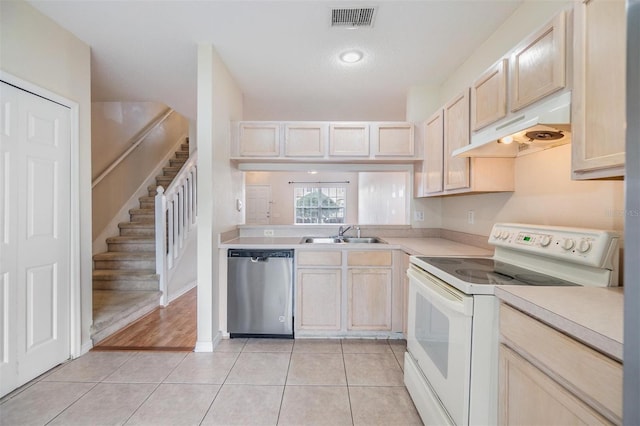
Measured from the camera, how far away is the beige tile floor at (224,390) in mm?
1615

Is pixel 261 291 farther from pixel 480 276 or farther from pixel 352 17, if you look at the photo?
pixel 352 17

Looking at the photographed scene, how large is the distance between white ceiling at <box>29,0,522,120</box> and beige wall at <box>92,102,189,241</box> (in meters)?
0.87

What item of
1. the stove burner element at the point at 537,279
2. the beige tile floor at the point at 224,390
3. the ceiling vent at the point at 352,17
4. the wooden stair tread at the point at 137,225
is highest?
the ceiling vent at the point at 352,17

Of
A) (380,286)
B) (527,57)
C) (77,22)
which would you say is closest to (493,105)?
(527,57)

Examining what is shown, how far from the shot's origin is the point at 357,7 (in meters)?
1.88

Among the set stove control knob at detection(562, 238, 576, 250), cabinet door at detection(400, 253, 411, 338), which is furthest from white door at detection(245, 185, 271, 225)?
stove control knob at detection(562, 238, 576, 250)

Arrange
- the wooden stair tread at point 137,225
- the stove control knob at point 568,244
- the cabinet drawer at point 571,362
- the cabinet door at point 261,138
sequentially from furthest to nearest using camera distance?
the wooden stair tread at point 137,225
the cabinet door at point 261,138
the stove control knob at point 568,244
the cabinet drawer at point 571,362

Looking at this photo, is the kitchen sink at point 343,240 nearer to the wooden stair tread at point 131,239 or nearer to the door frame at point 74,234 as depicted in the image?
the door frame at point 74,234

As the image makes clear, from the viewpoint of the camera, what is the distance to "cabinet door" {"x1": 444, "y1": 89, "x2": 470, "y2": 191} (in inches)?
78.4

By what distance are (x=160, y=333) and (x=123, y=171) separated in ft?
9.26

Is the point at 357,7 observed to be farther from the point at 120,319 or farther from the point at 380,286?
the point at 120,319

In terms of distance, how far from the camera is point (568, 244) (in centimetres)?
127

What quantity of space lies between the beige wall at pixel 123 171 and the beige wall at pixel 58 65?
1.86 meters

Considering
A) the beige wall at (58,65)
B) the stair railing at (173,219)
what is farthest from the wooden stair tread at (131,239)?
→ the beige wall at (58,65)
